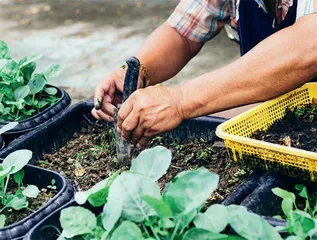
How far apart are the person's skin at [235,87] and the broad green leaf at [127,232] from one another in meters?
0.64

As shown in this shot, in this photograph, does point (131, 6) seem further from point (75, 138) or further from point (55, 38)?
point (75, 138)

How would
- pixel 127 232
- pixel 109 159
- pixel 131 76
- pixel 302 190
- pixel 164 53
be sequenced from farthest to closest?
pixel 164 53 < pixel 109 159 < pixel 131 76 < pixel 302 190 < pixel 127 232

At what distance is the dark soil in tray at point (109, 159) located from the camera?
1.83 metres

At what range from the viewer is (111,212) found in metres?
1.18

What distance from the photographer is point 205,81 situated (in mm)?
1785

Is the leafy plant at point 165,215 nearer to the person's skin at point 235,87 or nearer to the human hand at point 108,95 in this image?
the person's skin at point 235,87

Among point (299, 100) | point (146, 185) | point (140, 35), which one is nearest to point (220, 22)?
point (299, 100)

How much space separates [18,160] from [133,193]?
51 centimetres

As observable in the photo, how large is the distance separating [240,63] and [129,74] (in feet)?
0.97

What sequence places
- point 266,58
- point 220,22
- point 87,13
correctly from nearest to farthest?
point 266,58 → point 220,22 → point 87,13

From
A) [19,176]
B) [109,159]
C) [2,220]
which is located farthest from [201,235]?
[109,159]

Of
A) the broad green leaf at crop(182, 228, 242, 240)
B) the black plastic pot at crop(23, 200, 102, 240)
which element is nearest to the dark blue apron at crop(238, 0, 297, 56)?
the black plastic pot at crop(23, 200, 102, 240)

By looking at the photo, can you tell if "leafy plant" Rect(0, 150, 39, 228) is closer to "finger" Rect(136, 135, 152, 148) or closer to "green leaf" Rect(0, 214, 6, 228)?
"green leaf" Rect(0, 214, 6, 228)

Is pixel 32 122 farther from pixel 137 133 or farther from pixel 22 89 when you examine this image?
pixel 137 133
